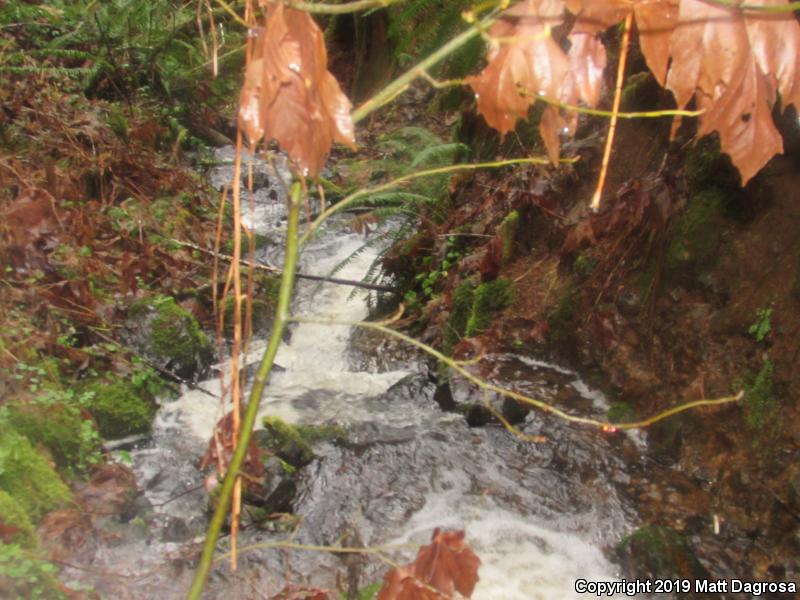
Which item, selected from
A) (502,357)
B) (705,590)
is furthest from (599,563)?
(502,357)

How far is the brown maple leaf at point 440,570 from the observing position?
1.52 meters

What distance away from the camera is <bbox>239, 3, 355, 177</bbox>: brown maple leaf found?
39.3 inches

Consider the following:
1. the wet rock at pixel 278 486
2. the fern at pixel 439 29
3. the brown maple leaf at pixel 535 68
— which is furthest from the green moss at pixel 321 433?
the brown maple leaf at pixel 535 68

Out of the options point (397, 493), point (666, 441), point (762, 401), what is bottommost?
point (397, 493)

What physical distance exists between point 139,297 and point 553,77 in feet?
14.9

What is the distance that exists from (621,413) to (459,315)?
1591 millimetres

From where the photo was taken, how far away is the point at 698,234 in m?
3.71

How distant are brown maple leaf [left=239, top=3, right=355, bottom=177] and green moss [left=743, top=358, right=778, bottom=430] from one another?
2.98 m

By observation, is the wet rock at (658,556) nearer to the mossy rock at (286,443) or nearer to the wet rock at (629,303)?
the wet rock at (629,303)

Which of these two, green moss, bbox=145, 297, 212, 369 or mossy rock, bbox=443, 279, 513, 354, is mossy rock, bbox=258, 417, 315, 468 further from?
mossy rock, bbox=443, 279, 513, 354

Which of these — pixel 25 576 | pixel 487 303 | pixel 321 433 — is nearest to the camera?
pixel 25 576

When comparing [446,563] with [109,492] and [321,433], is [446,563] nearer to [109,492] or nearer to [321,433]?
[109,492]

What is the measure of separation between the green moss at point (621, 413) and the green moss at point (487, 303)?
1.23m

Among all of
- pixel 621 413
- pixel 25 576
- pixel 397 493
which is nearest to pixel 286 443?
pixel 397 493
